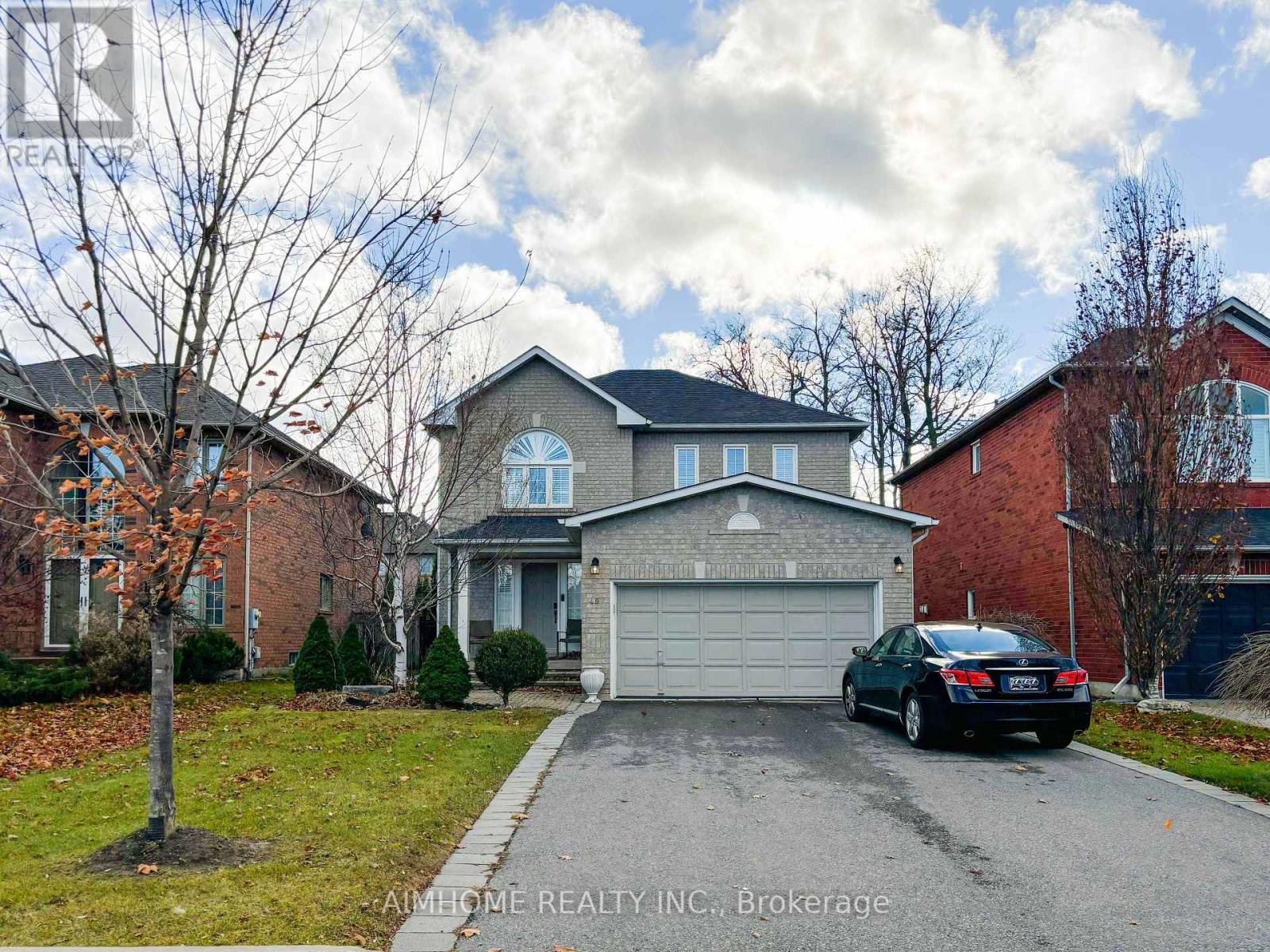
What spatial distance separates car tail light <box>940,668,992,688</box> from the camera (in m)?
11.1

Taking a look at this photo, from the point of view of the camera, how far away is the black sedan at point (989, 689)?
11.1 metres

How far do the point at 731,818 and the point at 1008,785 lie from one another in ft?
10.8

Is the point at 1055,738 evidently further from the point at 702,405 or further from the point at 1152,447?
the point at 702,405

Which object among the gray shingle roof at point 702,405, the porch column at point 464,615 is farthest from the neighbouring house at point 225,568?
the gray shingle roof at point 702,405

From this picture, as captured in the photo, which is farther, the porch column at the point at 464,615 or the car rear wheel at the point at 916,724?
the porch column at the point at 464,615

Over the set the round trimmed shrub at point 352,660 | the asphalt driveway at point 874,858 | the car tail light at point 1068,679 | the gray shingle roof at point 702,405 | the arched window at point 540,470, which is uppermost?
the gray shingle roof at point 702,405

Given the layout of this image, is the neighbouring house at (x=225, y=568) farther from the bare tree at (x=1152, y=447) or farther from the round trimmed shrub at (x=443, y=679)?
the bare tree at (x=1152, y=447)

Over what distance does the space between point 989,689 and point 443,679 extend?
828cm

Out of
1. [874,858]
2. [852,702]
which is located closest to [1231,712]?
[852,702]

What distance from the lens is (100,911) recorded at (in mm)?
5320

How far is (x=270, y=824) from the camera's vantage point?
743 cm

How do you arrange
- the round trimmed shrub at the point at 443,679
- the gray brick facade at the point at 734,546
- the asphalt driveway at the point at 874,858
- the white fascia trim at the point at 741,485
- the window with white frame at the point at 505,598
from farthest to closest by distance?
the window with white frame at the point at 505,598, the white fascia trim at the point at 741,485, the gray brick facade at the point at 734,546, the round trimmed shrub at the point at 443,679, the asphalt driveway at the point at 874,858

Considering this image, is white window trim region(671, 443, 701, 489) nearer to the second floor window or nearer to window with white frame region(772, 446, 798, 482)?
the second floor window

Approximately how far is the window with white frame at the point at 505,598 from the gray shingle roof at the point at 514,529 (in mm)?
1495
